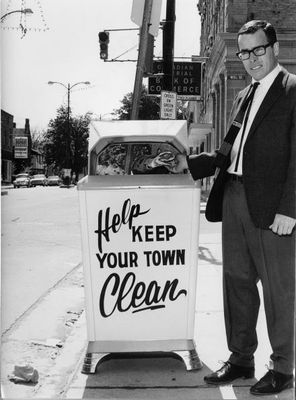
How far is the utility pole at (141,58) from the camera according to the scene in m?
4.79

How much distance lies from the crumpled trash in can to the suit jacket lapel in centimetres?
191

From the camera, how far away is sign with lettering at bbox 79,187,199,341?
322 cm

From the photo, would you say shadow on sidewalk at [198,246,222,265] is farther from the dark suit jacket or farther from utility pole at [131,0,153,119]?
the dark suit jacket

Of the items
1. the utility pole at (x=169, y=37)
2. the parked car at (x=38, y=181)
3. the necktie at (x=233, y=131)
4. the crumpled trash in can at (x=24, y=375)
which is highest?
the utility pole at (x=169, y=37)

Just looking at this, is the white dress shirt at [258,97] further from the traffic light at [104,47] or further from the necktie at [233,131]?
the traffic light at [104,47]

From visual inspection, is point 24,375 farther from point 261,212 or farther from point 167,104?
point 167,104

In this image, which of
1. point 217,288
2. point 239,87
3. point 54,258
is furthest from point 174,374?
point 239,87

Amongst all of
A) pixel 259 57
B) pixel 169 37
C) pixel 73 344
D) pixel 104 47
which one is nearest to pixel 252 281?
pixel 259 57

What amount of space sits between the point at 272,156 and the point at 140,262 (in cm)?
97

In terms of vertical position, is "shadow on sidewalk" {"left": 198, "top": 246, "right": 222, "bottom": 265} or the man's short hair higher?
the man's short hair

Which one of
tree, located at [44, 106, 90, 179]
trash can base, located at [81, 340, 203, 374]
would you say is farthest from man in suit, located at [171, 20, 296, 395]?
tree, located at [44, 106, 90, 179]

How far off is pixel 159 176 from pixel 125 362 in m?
1.20

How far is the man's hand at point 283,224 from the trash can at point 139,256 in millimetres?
510

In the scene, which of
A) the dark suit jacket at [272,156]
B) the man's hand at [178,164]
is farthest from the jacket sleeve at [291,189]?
the man's hand at [178,164]
